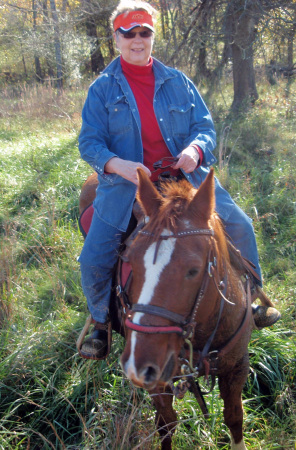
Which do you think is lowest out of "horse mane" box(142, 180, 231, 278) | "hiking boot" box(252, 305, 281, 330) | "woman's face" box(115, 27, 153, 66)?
"hiking boot" box(252, 305, 281, 330)

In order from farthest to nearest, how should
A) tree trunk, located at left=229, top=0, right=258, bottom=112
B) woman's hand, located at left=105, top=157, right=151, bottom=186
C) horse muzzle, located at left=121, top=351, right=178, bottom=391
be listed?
tree trunk, located at left=229, top=0, right=258, bottom=112
woman's hand, located at left=105, top=157, right=151, bottom=186
horse muzzle, located at left=121, top=351, right=178, bottom=391

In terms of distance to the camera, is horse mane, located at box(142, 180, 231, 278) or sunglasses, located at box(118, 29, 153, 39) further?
sunglasses, located at box(118, 29, 153, 39)

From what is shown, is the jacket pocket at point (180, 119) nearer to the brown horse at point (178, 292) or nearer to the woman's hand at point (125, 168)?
the woman's hand at point (125, 168)

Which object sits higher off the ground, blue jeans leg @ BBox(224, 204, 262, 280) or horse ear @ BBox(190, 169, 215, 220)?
horse ear @ BBox(190, 169, 215, 220)

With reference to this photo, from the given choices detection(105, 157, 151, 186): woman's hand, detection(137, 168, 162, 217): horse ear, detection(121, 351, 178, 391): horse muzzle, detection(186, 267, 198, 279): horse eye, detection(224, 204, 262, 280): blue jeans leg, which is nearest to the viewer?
detection(121, 351, 178, 391): horse muzzle

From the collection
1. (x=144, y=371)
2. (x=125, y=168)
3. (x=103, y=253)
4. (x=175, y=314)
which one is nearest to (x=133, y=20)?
(x=125, y=168)

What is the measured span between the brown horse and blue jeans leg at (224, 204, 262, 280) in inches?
23.0

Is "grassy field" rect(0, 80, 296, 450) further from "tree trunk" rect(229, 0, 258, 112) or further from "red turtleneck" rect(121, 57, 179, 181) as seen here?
"tree trunk" rect(229, 0, 258, 112)

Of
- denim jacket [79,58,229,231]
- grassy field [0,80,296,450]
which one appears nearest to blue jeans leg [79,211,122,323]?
denim jacket [79,58,229,231]

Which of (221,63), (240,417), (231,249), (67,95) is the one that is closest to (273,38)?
(221,63)

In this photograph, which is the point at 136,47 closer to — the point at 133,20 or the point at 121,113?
the point at 133,20

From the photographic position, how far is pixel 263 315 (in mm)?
2830

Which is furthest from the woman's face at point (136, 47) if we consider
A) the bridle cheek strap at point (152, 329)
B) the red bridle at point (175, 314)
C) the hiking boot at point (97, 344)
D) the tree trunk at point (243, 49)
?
the tree trunk at point (243, 49)

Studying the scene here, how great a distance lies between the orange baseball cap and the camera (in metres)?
2.55
